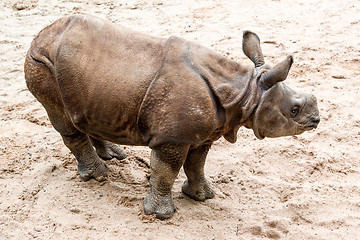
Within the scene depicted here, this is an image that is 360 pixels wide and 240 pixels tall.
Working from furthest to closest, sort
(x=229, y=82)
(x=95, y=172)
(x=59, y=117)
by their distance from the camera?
(x=95, y=172), (x=59, y=117), (x=229, y=82)

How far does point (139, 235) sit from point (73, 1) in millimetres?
6954

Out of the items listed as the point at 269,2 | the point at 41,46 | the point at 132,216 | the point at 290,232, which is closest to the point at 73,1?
the point at 269,2

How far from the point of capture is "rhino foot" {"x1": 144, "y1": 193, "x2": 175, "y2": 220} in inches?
157

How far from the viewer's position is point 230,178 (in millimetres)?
4668

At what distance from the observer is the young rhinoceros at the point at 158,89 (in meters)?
3.43

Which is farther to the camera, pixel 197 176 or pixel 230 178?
pixel 230 178

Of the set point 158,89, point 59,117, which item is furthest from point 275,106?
point 59,117

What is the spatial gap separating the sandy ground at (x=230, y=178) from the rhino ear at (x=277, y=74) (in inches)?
54.4

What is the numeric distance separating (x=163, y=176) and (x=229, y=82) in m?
1.01

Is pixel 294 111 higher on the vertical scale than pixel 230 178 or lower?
higher

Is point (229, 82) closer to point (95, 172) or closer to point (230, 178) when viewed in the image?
A: point (230, 178)

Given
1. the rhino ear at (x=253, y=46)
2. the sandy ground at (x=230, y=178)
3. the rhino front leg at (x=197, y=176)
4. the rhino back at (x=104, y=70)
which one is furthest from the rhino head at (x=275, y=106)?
the sandy ground at (x=230, y=178)

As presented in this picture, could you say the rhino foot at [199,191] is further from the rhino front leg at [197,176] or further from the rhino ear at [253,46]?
the rhino ear at [253,46]

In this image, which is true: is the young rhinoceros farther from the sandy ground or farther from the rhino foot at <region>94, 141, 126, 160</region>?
the rhino foot at <region>94, 141, 126, 160</region>
